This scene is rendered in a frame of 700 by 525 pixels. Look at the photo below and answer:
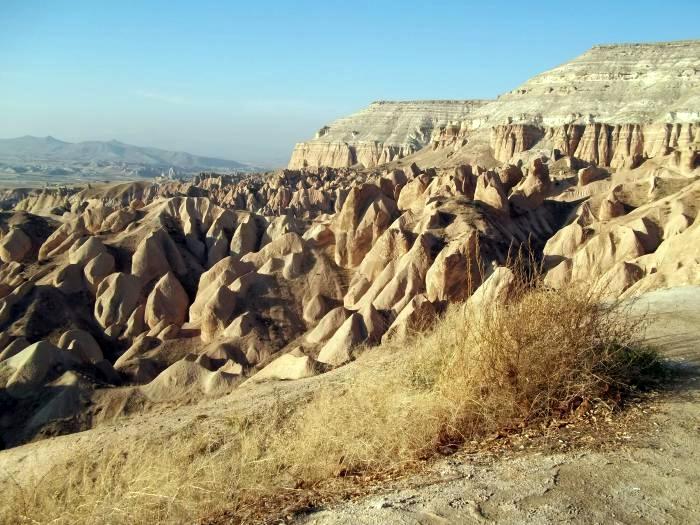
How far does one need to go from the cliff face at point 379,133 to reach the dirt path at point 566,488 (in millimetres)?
74877

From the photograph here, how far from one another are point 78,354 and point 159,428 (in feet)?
28.1

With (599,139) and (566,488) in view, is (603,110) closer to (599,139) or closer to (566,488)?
(599,139)

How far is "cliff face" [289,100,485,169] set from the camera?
270 feet

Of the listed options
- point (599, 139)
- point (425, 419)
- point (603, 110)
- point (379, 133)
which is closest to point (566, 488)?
point (425, 419)


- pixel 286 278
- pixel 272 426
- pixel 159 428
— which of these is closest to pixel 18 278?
pixel 286 278

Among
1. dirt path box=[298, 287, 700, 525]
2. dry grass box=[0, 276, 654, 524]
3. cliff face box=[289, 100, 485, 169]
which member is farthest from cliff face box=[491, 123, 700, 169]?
dirt path box=[298, 287, 700, 525]

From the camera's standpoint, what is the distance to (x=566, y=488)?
290 centimetres

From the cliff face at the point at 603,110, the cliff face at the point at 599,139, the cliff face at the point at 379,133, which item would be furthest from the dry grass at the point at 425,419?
the cliff face at the point at 379,133

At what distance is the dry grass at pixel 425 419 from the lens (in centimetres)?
349

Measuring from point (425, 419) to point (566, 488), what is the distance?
3.48 feet

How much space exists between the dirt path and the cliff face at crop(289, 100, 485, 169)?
74.9 meters

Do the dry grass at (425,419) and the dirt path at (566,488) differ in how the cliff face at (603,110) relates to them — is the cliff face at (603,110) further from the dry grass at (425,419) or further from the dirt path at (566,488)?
the dirt path at (566,488)

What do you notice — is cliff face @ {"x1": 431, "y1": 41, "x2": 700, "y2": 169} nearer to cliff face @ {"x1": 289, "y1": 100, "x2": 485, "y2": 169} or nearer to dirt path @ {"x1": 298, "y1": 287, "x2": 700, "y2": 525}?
cliff face @ {"x1": 289, "y1": 100, "x2": 485, "y2": 169}

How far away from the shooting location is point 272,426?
213 inches
